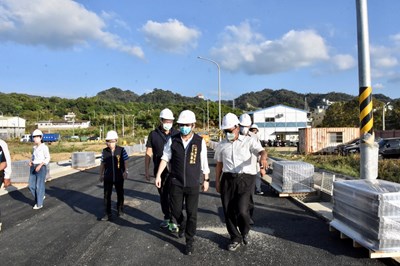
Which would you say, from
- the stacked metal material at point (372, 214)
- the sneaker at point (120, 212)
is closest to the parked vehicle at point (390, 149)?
the stacked metal material at point (372, 214)

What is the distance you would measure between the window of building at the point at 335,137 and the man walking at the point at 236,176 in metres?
29.8

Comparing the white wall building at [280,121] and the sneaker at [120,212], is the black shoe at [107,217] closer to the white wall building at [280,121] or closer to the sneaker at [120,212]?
the sneaker at [120,212]

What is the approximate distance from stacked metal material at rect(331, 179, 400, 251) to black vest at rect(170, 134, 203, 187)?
84.2 inches

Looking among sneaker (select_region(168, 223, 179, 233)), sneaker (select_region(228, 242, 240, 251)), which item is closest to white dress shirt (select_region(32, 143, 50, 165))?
sneaker (select_region(168, 223, 179, 233))

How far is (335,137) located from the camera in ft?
107

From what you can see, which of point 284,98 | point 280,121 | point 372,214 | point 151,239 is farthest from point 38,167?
point 284,98

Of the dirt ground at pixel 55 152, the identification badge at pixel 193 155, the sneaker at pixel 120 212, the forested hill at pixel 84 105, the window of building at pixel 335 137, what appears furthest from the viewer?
the forested hill at pixel 84 105

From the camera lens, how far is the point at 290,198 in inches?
332

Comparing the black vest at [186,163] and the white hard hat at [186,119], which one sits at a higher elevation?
the white hard hat at [186,119]

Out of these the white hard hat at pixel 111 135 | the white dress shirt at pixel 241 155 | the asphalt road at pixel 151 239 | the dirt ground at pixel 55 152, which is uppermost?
the white hard hat at pixel 111 135

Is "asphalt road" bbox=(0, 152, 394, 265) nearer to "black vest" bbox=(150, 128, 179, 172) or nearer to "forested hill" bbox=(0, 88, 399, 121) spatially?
"black vest" bbox=(150, 128, 179, 172)

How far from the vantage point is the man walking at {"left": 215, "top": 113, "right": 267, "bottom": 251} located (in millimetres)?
4848

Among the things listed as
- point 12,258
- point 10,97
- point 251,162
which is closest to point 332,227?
point 251,162

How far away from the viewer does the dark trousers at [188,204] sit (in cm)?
480
